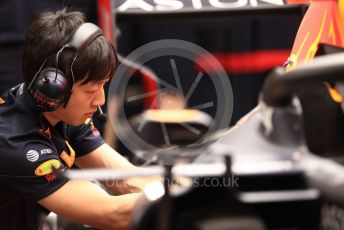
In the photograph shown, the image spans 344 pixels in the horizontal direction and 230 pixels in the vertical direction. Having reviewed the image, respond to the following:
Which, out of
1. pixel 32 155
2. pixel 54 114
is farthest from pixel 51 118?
pixel 32 155

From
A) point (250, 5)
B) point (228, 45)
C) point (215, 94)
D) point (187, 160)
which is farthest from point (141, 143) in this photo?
point (187, 160)

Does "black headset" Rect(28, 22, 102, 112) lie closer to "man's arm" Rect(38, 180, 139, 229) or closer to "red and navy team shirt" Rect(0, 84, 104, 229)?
"red and navy team shirt" Rect(0, 84, 104, 229)

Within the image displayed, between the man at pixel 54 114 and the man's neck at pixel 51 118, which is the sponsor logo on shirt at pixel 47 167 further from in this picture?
the man's neck at pixel 51 118

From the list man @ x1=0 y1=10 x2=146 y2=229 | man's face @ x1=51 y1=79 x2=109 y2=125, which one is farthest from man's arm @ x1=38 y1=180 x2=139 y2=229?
man's face @ x1=51 y1=79 x2=109 y2=125

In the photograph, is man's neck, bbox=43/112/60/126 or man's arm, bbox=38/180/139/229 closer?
man's arm, bbox=38/180/139/229

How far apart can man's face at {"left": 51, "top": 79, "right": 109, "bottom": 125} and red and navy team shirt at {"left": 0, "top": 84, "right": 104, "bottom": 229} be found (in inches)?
2.3

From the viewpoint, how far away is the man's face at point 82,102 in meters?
1.37

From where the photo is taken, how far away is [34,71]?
4.41ft

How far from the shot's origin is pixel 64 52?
1.31 metres

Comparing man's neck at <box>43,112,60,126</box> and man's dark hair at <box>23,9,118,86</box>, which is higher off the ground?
man's dark hair at <box>23,9,118,86</box>

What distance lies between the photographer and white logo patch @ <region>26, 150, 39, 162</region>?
133cm

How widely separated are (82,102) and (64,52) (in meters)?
0.12

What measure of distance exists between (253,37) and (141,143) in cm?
107

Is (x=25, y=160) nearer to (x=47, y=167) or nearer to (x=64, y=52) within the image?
(x=47, y=167)
